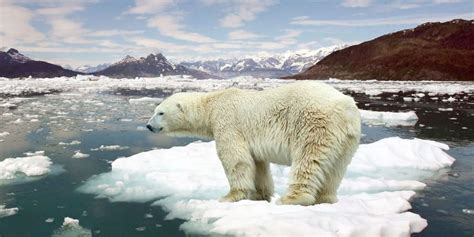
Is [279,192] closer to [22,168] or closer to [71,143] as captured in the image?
[22,168]

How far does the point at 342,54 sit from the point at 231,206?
530 feet

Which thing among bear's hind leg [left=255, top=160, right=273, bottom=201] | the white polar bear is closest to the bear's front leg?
the white polar bear

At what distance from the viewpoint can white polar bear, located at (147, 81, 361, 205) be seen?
5102 millimetres

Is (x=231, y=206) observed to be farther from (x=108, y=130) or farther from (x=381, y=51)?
(x=381, y=51)

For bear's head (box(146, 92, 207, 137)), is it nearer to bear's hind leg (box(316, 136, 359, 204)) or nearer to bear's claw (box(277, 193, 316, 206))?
bear's claw (box(277, 193, 316, 206))

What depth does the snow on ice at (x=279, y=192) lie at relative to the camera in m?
4.88

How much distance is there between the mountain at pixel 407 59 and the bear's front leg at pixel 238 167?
11717 cm

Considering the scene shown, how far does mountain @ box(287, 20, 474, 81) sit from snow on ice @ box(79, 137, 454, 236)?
113m

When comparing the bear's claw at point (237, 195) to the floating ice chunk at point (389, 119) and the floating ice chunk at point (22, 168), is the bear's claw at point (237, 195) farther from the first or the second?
the floating ice chunk at point (389, 119)

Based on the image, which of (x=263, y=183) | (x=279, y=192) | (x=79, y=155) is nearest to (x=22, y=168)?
(x=79, y=155)

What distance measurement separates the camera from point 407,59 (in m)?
131

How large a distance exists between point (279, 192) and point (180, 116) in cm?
214

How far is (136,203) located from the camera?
22.6ft

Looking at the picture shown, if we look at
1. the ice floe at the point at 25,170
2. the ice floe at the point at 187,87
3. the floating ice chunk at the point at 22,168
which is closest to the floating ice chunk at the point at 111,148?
the ice floe at the point at 25,170
